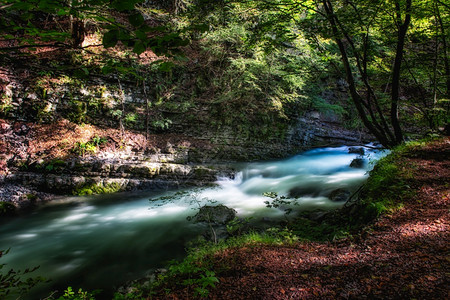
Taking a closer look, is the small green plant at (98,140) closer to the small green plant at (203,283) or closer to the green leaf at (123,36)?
the small green plant at (203,283)

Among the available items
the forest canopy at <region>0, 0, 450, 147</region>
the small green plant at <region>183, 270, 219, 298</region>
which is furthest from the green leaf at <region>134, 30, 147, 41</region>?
the small green plant at <region>183, 270, 219, 298</region>

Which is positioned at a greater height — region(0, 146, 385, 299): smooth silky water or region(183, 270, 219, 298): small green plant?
region(183, 270, 219, 298): small green plant

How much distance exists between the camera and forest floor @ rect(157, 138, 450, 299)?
2.12m

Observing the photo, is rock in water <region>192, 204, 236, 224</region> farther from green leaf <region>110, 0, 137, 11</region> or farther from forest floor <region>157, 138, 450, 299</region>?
green leaf <region>110, 0, 137, 11</region>

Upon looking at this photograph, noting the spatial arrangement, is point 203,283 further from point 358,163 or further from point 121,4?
point 358,163

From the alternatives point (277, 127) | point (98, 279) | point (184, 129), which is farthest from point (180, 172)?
point (277, 127)

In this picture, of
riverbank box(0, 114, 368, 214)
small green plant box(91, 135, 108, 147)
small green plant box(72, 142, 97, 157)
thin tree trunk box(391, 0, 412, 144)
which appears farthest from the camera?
small green plant box(91, 135, 108, 147)

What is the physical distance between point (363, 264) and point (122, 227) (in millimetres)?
6144

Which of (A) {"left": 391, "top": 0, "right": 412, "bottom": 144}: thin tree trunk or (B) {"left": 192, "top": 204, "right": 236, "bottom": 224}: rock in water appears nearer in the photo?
(A) {"left": 391, "top": 0, "right": 412, "bottom": 144}: thin tree trunk

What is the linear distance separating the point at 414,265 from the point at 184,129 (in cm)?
1100

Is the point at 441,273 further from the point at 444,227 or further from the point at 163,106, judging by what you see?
the point at 163,106

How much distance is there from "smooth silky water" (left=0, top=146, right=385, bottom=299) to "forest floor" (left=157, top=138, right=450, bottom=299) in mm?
2495

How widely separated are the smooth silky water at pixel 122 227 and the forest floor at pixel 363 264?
8.19 feet

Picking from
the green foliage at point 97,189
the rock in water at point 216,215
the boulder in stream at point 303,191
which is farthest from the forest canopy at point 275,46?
the green foliage at point 97,189
